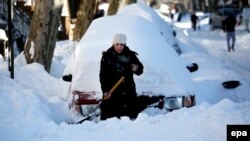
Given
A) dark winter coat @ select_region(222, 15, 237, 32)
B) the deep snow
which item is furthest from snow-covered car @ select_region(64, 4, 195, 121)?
dark winter coat @ select_region(222, 15, 237, 32)

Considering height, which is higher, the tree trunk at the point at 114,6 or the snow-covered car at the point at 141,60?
the snow-covered car at the point at 141,60

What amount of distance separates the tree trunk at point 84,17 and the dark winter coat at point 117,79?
1438 centimetres

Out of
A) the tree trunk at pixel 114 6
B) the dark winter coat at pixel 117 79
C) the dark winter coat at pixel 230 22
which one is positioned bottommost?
the dark winter coat at pixel 230 22

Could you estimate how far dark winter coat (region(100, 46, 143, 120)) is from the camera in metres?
7.23

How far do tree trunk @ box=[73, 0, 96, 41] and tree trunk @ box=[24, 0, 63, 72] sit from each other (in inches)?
347

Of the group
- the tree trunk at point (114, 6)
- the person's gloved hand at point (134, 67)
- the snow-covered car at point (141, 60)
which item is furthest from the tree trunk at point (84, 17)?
the person's gloved hand at point (134, 67)

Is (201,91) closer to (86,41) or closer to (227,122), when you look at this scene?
(86,41)

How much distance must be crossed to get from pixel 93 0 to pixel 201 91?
1069 centimetres

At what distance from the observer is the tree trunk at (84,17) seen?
21616mm

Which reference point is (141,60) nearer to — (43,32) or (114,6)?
(43,32)

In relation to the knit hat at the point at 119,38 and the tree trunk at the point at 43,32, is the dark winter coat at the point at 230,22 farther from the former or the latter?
the knit hat at the point at 119,38

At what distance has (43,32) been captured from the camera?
41.3 ft

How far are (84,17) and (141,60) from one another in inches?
548

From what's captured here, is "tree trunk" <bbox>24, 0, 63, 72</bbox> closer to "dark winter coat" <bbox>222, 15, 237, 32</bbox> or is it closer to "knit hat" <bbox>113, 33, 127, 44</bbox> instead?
"knit hat" <bbox>113, 33, 127, 44</bbox>
